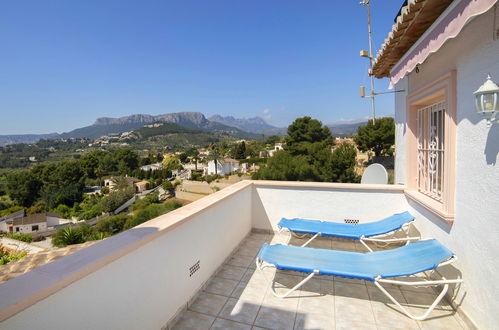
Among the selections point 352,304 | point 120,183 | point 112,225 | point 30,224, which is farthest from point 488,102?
point 120,183

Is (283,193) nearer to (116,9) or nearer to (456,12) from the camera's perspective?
(456,12)

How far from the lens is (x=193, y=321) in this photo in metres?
2.38

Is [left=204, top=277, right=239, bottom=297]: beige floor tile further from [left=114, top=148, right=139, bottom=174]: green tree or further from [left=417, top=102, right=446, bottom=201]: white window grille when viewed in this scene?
[left=114, top=148, right=139, bottom=174]: green tree

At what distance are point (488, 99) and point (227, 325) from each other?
2752 mm

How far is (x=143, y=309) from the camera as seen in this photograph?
6.54 ft

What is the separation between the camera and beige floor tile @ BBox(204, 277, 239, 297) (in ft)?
9.44

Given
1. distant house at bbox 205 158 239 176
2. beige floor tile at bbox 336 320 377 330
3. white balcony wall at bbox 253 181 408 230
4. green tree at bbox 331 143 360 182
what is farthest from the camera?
distant house at bbox 205 158 239 176

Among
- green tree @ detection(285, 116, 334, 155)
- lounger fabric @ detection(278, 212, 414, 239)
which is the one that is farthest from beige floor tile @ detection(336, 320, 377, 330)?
green tree @ detection(285, 116, 334, 155)

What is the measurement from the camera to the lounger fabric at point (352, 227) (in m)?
3.62

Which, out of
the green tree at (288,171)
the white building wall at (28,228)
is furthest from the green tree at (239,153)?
the green tree at (288,171)

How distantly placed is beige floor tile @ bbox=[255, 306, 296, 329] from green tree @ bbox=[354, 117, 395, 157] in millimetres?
31389

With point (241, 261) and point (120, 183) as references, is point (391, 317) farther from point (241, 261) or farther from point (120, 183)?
point (120, 183)

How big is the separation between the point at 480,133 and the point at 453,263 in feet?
4.44

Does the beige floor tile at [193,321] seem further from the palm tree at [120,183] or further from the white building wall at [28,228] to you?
the palm tree at [120,183]
